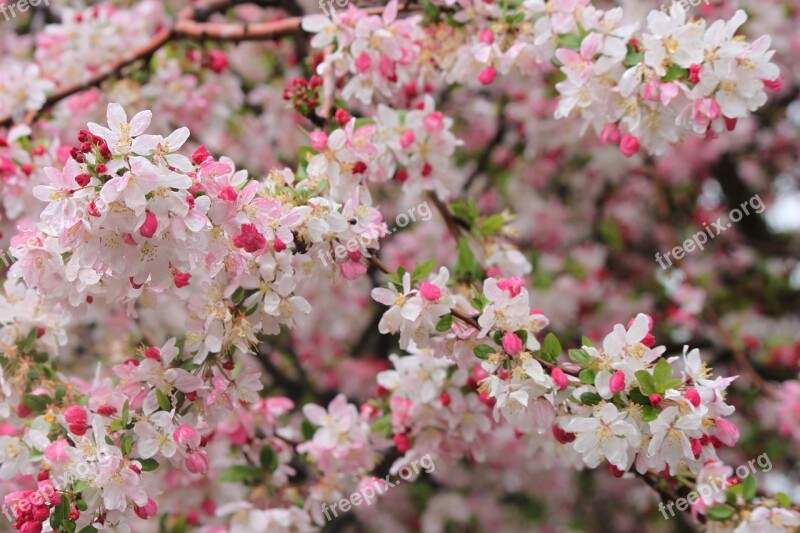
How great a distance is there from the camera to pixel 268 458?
81.0 inches

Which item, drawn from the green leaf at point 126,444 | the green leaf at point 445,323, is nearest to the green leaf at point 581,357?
the green leaf at point 445,323

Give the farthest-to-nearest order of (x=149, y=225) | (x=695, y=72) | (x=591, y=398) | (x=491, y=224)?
(x=491, y=224) → (x=695, y=72) → (x=591, y=398) → (x=149, y=225)

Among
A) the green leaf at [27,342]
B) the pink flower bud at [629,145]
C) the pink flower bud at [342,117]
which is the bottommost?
the green leaf at [27,342]

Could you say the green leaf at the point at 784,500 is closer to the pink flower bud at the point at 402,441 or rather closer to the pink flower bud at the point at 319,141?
the pink flower bud at the point at 402,441

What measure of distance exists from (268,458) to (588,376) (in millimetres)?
930

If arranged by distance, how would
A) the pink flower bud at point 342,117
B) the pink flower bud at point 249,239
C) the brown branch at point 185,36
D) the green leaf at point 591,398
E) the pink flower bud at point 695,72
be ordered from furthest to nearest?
the brown branch at point 185,36
the pink flower bud at point 342,117
the pink flower bud at point 695,72
the green leaf at point 591,398
the pink flower bud at point 249,239

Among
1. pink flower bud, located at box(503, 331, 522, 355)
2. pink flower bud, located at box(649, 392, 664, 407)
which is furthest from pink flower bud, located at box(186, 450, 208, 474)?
pink flower bud, located at box(649, 392, 664, 407)

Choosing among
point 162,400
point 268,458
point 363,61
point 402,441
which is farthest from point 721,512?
point 363,61

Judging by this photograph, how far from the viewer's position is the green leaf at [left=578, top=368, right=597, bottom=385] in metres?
1.46

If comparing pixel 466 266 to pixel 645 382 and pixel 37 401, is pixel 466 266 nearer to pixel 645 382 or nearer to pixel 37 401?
pixel 645 382

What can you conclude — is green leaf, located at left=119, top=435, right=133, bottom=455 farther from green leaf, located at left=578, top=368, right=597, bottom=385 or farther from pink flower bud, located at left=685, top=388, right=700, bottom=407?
pink flower bud, located at left=685, top=388, right=700, bottom=407

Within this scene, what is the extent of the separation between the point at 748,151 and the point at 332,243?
3.54 metres

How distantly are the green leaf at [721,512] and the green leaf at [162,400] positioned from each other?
1.13 m

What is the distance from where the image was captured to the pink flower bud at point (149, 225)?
4.02ft
